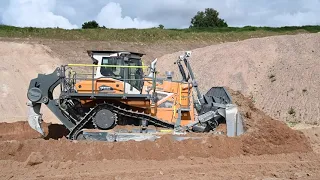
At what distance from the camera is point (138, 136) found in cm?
1237

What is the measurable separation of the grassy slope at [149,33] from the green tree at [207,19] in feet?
99.6

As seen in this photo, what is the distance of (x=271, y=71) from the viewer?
30.8 meters

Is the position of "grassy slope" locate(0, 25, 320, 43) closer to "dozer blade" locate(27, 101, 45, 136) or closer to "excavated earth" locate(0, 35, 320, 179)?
"dozer blade" locate(27, 101, 45, 136)

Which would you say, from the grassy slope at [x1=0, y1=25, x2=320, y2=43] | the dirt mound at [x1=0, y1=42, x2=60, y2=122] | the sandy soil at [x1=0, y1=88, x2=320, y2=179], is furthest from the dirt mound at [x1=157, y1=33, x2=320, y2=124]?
the sandy soil at [x1=0, y1=88, x2=320, y2=179]

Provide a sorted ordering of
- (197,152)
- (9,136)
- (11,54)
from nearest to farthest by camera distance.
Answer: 1. (197,152)
2. (9,136)
3. (11,54)

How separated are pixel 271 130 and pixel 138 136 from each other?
10.5 feet

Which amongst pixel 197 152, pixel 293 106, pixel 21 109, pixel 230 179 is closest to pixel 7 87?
pixel 21 109

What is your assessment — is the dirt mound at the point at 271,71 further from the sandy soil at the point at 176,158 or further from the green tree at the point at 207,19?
the green tree at the point at 207,19

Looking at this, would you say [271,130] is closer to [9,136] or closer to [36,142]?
[36,142]

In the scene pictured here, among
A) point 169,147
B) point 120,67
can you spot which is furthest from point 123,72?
point 169,147

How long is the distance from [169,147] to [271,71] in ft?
67.3

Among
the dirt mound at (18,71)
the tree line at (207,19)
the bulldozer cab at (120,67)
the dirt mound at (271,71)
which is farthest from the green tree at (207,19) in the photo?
the bulldozer cab at (120,67)

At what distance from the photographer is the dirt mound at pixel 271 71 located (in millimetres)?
24953

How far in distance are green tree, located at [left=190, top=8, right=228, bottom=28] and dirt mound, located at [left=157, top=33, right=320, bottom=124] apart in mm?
46887
